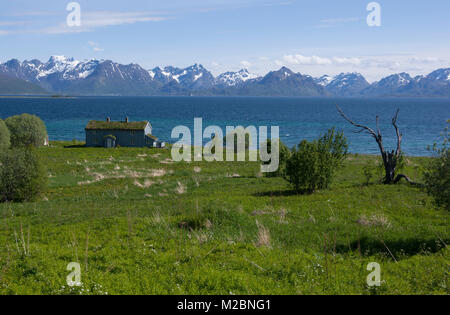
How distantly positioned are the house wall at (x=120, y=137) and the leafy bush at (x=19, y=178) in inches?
1866

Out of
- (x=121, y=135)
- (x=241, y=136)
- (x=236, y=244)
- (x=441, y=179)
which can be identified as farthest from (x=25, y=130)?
(x=441, y=179)

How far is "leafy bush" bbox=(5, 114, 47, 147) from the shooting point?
6838cm

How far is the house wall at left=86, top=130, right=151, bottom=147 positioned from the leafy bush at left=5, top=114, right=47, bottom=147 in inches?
393

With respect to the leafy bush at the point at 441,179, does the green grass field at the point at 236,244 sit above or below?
below

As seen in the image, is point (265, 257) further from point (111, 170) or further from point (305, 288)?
point (111, 170)

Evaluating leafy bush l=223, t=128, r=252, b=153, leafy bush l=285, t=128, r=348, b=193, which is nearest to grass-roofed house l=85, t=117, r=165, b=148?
leafy bush l=223, t=128, r=252, b=153

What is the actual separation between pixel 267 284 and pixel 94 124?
7613 centimetres

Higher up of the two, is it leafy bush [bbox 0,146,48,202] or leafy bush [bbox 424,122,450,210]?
leafy bush [bbox 424,122,450,210]

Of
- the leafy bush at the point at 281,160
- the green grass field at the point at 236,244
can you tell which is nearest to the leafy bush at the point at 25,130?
the green grass field at the point at 236,244

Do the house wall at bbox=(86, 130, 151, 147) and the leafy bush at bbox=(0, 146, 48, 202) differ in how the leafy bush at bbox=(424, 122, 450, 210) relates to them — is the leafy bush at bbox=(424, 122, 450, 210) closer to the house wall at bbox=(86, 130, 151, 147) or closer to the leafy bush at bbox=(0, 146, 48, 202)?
the leafy bush at bbox=(0, 146, 48, 202)

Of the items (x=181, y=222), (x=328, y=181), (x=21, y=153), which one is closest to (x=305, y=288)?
(x=181, y=222)

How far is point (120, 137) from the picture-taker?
79.8 m

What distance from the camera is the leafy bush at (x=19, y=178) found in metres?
30.9

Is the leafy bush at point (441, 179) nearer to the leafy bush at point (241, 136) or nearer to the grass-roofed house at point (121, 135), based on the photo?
the leafy bush at point (241, 136)
